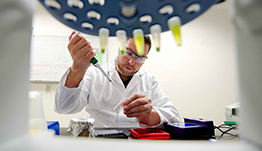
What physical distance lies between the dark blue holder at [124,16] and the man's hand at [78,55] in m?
0.50

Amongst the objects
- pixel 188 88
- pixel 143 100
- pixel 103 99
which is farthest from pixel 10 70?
pixel 188 88

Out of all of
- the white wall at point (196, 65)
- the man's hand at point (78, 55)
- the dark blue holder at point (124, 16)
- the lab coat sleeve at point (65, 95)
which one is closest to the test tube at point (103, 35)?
the dark blue holder at point (124, 16)

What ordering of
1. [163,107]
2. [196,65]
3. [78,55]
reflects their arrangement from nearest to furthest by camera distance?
[78,55] → [163,107] → [196,65]

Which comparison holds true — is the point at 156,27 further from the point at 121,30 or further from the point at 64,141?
the point at 64,141

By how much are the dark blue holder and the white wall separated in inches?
79.4

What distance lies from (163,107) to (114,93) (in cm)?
38

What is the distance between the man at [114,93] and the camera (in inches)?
Result: 31.7

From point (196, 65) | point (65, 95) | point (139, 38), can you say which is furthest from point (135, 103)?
point (196, 65)

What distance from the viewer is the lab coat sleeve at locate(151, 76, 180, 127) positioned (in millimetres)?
1065

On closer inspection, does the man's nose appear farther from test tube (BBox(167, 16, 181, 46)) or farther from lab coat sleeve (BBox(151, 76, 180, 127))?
test tube (BBox(167, 16, 181, 46))

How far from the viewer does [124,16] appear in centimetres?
22

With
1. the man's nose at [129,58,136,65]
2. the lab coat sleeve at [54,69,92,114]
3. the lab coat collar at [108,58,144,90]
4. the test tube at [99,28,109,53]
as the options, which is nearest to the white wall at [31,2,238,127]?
the lab coat collar at [108,58,144,90]

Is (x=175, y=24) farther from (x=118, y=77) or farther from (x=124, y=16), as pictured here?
(x=118, y=77)

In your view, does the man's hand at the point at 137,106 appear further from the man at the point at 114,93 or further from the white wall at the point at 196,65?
the white wall at the point at 196,65
